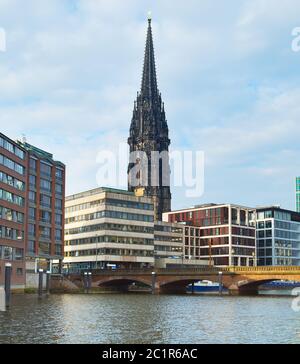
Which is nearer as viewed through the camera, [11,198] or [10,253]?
[10,253]

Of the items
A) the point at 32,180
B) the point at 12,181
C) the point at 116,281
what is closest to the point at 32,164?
the point at 32,180

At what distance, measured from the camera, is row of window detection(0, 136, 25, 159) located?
105 m

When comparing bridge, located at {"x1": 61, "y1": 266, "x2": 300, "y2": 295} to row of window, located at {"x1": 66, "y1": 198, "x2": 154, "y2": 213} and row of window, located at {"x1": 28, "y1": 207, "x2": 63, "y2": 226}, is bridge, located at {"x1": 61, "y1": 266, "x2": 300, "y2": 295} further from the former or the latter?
row of window, located at {"x1": 66, "y1": 198, "x2": 154, "y2": 213}

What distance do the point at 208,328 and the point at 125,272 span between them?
94763mm

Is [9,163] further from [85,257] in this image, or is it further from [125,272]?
[85,257]

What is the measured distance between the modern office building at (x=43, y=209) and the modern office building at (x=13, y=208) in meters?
8.79

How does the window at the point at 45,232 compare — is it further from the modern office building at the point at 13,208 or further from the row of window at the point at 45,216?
the modern office building at the point at 13,208

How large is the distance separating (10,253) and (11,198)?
9838 mm

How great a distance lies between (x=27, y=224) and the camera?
127 m

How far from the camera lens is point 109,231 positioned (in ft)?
551

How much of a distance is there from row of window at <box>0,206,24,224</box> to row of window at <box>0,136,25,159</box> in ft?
34.9

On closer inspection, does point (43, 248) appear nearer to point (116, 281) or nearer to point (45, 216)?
point (45, 216)
